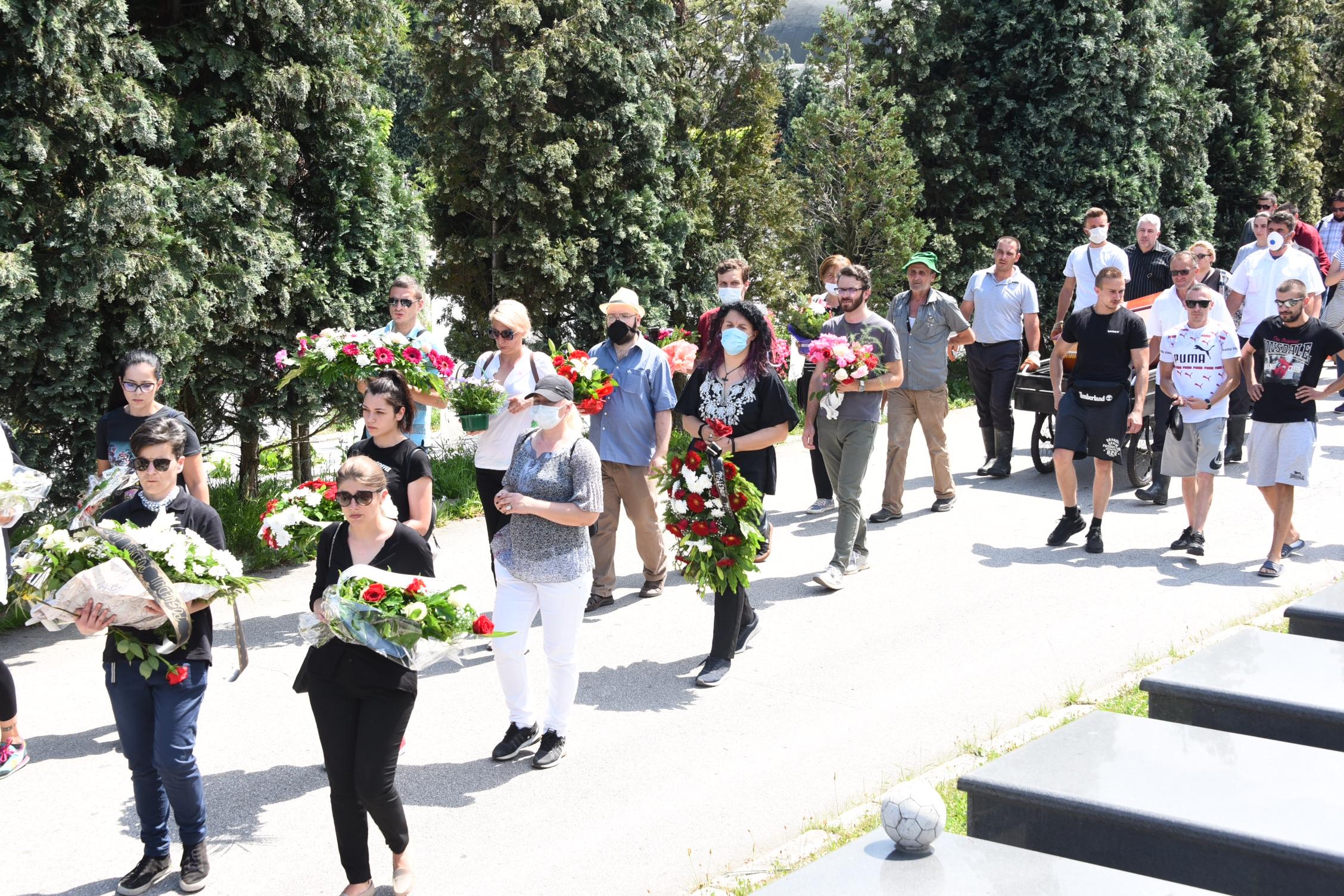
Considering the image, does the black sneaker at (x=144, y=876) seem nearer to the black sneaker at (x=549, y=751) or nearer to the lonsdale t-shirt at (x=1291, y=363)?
the black sneaker at (x=549, y=751)

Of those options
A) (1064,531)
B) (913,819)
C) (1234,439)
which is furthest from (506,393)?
(1234,439)

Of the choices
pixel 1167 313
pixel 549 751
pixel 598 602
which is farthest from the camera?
pixel 1167 313

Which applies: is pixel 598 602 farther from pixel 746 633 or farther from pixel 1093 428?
pixel 1093 428

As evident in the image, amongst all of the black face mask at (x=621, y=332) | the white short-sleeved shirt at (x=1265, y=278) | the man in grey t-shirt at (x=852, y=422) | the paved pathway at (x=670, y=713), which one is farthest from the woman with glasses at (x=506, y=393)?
the white short-sleeved shirt at (x=1265, y=278)

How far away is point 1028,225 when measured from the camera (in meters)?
19.1

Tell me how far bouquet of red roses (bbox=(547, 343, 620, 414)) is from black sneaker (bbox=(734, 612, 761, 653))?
1677 millimetres

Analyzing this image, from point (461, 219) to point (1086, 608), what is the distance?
8.46 m

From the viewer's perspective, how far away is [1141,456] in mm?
11719

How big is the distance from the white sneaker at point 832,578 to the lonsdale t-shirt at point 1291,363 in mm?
3260

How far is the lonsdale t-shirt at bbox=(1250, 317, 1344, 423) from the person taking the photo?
9000mm

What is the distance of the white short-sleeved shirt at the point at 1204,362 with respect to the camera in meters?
9.69

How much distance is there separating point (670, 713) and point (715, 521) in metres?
1.14

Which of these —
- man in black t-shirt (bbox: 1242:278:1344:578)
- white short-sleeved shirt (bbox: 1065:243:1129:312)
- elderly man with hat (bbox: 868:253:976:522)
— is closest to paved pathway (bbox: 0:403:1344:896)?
man in black t-shirt (bbox: 1242:278:1344:578)

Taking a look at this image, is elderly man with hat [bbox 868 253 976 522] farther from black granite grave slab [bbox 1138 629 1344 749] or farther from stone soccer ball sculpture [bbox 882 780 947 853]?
stone soccer ball sculpture [bbox 882 780 947 853]
